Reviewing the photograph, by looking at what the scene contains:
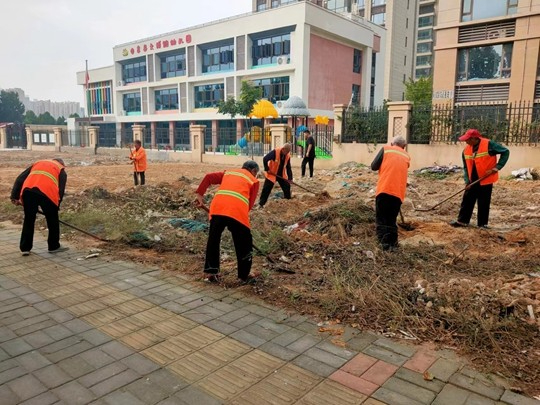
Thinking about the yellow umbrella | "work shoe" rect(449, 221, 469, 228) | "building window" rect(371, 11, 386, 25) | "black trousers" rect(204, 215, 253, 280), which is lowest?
"work shoe" rect(449, 221, 469, 228)

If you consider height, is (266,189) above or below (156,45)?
below

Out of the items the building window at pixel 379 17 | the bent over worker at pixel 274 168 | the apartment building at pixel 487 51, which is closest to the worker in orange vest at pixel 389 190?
the bent over worker at pixel 274 168

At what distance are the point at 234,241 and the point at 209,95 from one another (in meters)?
37.5

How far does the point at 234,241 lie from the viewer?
15.2 ft

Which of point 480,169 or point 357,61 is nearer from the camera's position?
point 480,169

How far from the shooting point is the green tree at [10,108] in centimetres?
7131

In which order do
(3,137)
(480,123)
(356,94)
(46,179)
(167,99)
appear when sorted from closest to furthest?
1. (46,179)
2. (480,123)
3. (356,94)
4. (167,99)
5. (3,137)

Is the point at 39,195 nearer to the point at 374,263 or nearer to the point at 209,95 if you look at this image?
the point at 374,263

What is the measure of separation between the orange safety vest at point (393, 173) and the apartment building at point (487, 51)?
66.9ft

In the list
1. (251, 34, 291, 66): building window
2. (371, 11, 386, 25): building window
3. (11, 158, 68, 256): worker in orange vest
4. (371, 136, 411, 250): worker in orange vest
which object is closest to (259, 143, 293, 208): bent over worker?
(371, 136, 411, 250): worker in orange vest

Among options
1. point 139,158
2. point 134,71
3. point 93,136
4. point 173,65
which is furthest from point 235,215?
point 134,71

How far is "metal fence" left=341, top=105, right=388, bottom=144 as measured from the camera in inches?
675

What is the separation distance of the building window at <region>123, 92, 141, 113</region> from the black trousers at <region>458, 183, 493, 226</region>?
45.4 m

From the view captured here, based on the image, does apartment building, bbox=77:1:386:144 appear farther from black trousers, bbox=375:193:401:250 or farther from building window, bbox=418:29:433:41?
black trousers, bbox=375:193:401:250
